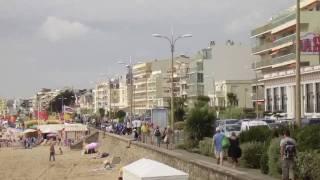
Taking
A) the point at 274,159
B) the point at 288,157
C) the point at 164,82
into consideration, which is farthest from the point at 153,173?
the point at 164,82

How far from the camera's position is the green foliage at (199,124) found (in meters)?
33.6

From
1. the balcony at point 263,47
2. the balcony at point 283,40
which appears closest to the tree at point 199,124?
the balcony at point 283,40

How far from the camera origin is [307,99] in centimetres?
5662

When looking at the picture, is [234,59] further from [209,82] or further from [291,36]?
[291,36]

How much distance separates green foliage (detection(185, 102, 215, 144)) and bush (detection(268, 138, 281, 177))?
1440 centimetres

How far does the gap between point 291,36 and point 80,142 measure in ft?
94.5

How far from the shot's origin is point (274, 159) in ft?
61.2

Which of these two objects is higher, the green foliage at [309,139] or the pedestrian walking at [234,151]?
the green foliage at [309,139]

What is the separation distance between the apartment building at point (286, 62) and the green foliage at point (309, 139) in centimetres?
2824

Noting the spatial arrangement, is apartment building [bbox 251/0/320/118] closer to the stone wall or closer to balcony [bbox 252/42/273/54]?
balcony [bbox 252/42/273/54]

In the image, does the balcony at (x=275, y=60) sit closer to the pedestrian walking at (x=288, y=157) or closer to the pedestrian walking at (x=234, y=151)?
the pedestrian walking at (x=234, y=151)

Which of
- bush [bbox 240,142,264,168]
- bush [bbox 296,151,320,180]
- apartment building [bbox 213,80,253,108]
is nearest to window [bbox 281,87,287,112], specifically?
bush [bbox 240,142,264,168]

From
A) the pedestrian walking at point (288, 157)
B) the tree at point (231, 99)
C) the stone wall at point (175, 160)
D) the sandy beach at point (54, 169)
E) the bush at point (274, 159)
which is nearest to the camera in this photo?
the pedestrian walking at point (288, 157)

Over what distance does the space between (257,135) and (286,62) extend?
147 feet
